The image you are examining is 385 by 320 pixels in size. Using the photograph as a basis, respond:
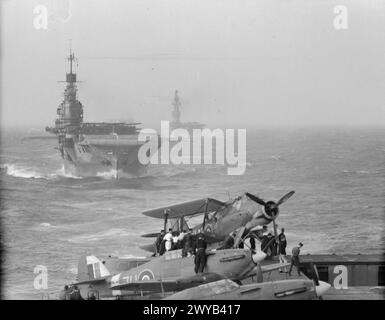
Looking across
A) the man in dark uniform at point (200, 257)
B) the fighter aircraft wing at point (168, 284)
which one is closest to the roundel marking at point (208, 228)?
the man in dark uniform at point (200, 257)

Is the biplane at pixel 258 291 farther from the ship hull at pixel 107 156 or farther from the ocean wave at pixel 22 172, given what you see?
the ocean wave at pixel 22 172

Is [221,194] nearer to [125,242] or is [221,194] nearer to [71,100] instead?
[125,242]

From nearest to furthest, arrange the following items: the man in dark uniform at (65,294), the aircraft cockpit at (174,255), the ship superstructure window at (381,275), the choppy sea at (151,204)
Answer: the man in dark uniform at (65,294)
the aircraft cockpit at (174,255)
the ship superstructure window at (381,275)
the choppy sea at (151,204)

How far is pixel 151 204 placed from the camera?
40875mm

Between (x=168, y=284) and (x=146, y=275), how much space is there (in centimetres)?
132

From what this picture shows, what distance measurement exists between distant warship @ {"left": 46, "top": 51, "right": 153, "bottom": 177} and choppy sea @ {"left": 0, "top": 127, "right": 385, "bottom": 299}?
2.82ft

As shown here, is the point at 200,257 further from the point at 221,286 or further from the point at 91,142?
the point at 91,142

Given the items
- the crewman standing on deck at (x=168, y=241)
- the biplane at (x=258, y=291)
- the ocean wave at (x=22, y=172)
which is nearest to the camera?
the biplane at (x=258, y=291)

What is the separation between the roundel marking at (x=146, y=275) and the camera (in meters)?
17.9

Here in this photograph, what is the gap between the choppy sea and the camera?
115ft

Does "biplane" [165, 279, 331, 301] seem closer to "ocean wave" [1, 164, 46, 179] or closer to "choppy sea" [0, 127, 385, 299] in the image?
"choppy sea" [0, 127, 385, 299]

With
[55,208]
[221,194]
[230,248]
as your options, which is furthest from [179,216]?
[55,208]

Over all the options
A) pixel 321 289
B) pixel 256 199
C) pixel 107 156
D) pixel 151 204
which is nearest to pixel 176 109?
pixel 151 204

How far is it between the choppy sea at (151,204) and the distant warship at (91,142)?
0.86m
